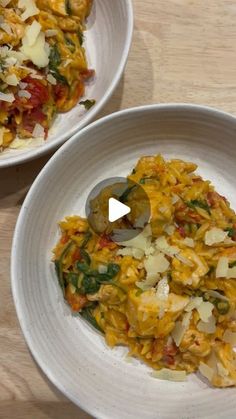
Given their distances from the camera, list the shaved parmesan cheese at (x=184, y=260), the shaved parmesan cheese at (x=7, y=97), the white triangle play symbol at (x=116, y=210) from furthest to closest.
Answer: the shaved parmesan cheese at (x=7, y=97), the white triangle play symbol at (x=116, y=210), the shaved parmesan cheese at (x=184, y=260)

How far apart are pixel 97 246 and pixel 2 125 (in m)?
0.58

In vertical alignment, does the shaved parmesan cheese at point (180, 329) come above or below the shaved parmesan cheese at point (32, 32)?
below

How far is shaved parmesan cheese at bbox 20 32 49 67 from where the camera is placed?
194 centimetres

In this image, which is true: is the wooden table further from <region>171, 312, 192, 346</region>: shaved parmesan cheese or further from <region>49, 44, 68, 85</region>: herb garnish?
<region>171, 312, 192, 346</region>: shaved parmesan cheese

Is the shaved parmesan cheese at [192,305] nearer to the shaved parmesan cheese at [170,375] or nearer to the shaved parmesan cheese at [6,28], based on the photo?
→ the shaved parmesan cheese at [170,375]

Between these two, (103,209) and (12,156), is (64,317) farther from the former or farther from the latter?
(12,156)

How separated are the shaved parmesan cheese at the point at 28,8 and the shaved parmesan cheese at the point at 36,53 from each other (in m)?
0.09

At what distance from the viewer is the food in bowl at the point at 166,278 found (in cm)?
169

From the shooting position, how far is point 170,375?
178cm

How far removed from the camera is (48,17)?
2.00m

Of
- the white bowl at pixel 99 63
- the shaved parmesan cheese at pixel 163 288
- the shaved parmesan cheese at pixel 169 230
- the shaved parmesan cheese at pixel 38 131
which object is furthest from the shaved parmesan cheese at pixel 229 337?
the shaved parmesan cheese at pixel 38 131

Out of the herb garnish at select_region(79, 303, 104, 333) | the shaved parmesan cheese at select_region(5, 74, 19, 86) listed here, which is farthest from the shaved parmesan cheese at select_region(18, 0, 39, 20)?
the herb garnish at select_region(79, 303, 104, 333)

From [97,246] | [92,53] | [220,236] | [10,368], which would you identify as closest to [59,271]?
[97,246]

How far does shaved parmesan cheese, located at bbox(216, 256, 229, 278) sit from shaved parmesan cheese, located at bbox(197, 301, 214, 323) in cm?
10
